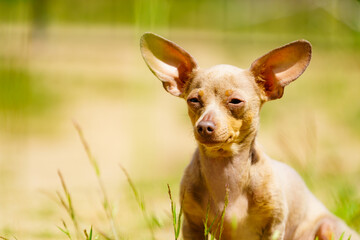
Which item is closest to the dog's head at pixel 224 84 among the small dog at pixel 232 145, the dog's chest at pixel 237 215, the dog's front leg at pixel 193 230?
the small dog at pixel 232 145

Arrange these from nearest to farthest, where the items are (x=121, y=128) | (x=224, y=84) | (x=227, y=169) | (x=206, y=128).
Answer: (x=206, y=128), (x=224, y=84), (x=227, y=169), (x=121, y=128)

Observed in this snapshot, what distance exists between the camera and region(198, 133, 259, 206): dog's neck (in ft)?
10.9

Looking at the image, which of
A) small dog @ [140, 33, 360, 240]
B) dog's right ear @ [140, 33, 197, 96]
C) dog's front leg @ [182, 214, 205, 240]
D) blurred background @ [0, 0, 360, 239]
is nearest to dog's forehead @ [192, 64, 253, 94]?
small dog @ [140, 33, 360, 240]

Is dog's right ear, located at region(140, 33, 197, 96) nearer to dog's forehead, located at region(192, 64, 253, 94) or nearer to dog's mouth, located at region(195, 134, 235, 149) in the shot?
dog's forehead, located at region(192, 64, 253, 94)

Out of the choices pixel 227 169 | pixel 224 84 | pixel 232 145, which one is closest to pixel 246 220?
pixel 227 169

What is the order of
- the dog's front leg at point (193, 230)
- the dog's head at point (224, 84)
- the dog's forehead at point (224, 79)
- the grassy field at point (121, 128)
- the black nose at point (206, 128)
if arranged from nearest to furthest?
1. the black nose at point (206, 128)
2. the dog's head at point (224, 84)
3. the dog's forehead at point (224, 79)
4. the dog's front leg at point (193, 230)
5. the grassy field at point (121, 128)

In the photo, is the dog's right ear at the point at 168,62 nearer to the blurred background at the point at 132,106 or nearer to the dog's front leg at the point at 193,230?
the blurred background at the point at 132,106

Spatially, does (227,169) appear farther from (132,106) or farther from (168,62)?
(132,106)

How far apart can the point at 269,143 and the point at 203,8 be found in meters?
9.68

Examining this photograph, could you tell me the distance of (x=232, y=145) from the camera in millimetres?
3299

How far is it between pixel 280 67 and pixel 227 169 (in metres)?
0.66

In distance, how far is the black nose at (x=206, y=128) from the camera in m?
3.01

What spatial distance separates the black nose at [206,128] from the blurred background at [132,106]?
652 millimetres

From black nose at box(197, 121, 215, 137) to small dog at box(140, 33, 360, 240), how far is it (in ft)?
0.13
